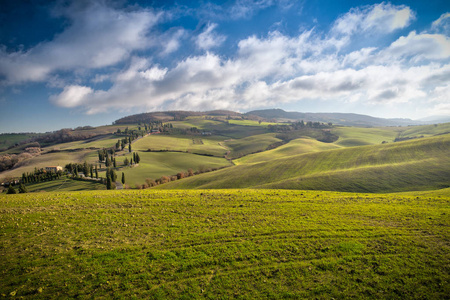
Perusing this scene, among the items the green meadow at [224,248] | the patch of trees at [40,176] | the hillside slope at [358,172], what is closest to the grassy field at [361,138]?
the hillside slope at [358,172]

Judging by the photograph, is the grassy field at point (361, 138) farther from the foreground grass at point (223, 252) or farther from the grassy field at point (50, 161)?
the grassy field at point (50, 161)

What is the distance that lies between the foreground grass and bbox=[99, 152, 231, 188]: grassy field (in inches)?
2693

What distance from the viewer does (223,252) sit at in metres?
13.3

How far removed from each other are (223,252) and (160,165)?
105 meters

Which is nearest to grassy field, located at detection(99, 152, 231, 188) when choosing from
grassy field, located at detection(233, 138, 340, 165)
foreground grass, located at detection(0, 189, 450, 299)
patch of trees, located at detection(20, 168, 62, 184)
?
grassy field, located at detection(233, 138, 340, 165)

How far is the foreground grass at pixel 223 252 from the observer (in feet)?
34.3

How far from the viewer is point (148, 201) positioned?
24281 mm

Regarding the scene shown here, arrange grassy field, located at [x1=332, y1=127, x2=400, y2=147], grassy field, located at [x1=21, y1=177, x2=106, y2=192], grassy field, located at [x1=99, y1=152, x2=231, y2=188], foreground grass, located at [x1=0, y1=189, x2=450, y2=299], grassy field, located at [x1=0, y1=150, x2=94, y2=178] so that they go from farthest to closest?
grassy field, located at [x1=332, y1=127, x2=400, y2=147] → grassy field, located at [x1=0, y1=150, x2=94, y2=178] → grassy field, located at [x1=99, y1=152, x2=231, y2=188] → grassy field, located at [x1=21, y1=177, x2=106, y2=192] → foreground grass, located at [x1=0, y1=189, x2=450, y2=299]

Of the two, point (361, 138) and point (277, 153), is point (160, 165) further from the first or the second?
point (361, 138)

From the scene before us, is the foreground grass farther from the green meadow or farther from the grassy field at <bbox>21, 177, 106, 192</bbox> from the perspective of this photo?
the grassy field at <bbox>21, 177, 106, 192</bbox>

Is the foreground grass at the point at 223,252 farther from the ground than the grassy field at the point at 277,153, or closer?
farther from the ground

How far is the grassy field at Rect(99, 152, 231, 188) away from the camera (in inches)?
3600

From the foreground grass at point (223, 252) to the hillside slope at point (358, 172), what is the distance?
25.1 metres

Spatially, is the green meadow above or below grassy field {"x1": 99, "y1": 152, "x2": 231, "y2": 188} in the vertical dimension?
above
